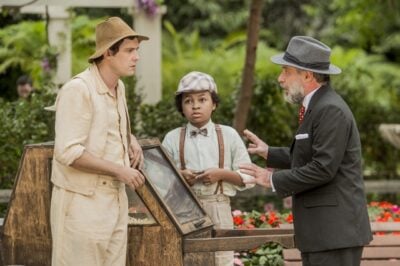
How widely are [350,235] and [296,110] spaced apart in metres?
6.81

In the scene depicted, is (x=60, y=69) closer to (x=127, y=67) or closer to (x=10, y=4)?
(x=10, y=4)

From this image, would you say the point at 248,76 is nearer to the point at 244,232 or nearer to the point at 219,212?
the point at 219,212

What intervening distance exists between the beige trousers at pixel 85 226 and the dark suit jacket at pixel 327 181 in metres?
0.82

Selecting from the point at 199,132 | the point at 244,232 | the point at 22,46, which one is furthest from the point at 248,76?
the point at 22,46

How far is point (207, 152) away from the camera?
6762 millimetres

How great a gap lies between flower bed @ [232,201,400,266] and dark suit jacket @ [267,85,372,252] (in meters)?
1.76

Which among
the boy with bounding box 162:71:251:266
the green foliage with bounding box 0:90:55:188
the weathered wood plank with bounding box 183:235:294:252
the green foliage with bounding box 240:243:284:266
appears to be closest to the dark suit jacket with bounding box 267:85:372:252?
the weathered wood plank with bounding box 183:235:294:252

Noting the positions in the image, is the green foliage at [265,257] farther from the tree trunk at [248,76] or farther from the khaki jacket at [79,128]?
the tree trunk at [248,76]

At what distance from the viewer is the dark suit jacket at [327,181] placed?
5562 millimetres

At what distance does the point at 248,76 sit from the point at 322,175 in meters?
5.60

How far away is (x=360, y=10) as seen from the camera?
13.9 m

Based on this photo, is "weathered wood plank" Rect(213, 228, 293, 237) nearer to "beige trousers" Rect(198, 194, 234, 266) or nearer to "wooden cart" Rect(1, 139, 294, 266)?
"beige trousers" Rect(198, 194, 234, 266)

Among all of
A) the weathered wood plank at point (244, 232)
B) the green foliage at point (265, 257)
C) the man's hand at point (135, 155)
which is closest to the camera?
the man's hand at point (135, 155)

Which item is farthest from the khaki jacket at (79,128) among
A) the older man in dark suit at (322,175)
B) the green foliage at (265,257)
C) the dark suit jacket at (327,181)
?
the green foliage at (265,257)
